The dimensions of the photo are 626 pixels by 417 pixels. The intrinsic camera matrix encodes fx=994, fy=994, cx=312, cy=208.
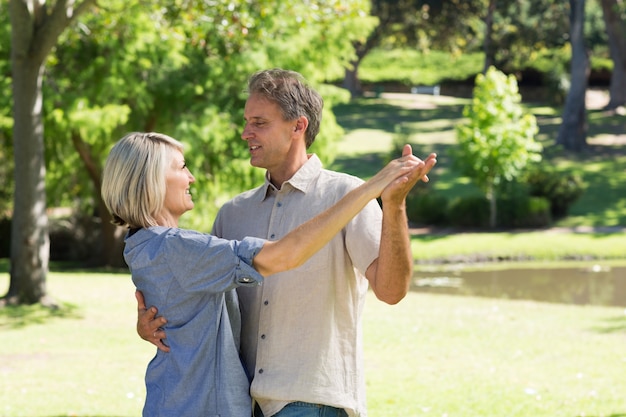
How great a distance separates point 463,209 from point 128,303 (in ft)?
56.7

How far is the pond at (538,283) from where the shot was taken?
19.2 m

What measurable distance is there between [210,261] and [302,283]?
19.1 inches

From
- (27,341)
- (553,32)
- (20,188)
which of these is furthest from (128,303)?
(553,32)

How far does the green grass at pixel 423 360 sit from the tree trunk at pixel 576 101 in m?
29.7

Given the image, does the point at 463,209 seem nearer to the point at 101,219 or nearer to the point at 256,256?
the point at 101,219

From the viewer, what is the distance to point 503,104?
3034 centimetres

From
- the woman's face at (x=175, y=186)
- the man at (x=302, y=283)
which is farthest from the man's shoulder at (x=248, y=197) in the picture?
the woman's face at (x=175, y=186)

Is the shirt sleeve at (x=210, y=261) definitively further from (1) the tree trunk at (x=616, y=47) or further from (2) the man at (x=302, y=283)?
(1) the tree trunk at (x=616, y=47)

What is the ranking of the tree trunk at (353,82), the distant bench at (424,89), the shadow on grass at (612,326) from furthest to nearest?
the distant bench at (424,89)
the tree trunk at (353,82)
the shadow on grass at (612,326)

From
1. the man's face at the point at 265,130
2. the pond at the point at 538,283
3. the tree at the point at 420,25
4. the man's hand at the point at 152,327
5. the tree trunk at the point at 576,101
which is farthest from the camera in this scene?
the tree at the point at 420,25

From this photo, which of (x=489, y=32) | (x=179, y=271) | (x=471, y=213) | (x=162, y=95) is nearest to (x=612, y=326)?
(x=179, y=271)

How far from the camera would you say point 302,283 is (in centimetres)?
357

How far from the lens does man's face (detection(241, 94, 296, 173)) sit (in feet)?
11.9

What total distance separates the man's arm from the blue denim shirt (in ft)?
1.40
